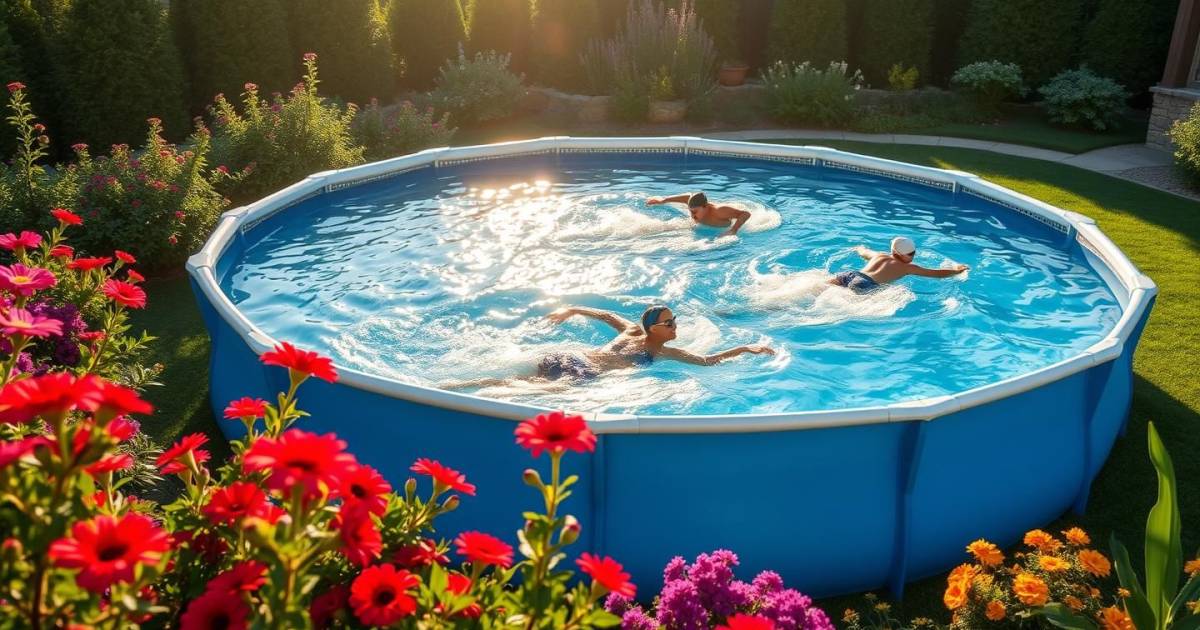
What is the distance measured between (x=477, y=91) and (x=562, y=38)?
A: 10.3 feet

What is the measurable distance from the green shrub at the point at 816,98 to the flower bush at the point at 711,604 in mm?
14311

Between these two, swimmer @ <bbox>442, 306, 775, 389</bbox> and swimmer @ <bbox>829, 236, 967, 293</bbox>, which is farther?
swimmer @ <bbox>829, 236, 967, 293</bbox>

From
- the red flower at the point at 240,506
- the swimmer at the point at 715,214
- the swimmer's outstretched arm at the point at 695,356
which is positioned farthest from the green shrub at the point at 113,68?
the red flower at the point at 240,506

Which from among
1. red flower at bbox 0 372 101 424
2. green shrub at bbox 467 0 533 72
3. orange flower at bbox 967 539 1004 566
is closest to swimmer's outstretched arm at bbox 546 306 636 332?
orange flower at bbox 967 539 1004 566

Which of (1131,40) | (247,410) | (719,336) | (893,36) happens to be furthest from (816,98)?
(247,410)

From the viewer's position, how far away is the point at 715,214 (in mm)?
10352

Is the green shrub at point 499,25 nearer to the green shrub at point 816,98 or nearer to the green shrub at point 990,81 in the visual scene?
the green shrub at point 816,98

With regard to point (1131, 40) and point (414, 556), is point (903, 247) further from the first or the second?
point (1131, 40)

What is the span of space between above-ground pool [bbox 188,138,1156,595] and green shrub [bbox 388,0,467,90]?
590cm

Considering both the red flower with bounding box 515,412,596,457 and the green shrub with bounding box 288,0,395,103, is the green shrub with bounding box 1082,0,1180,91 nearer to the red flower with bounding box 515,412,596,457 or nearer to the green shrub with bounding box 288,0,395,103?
the green shrub with bounding box 288,0,395,103

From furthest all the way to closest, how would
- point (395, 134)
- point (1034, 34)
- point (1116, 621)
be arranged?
point (1034, 34), point (395, 134), point (1116, 621)

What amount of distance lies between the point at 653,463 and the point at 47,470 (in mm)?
3413

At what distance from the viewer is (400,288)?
29.1 ft

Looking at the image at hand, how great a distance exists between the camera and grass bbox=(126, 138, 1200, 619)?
5759 mm
